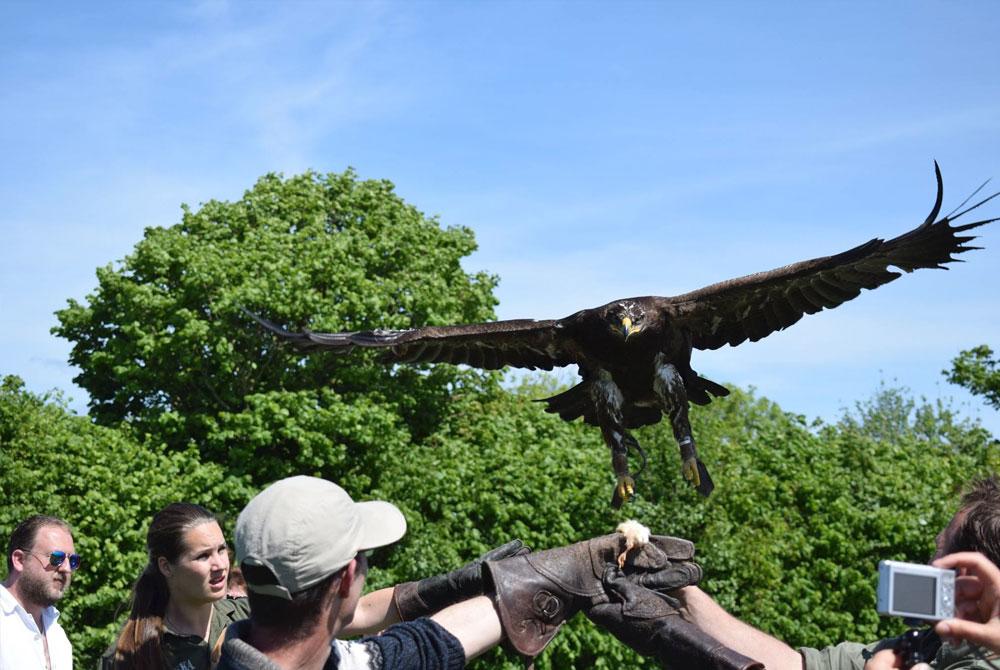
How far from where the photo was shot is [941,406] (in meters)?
36.2

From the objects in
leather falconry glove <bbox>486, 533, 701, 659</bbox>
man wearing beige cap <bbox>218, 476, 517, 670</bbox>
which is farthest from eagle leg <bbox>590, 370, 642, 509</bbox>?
man wearing beige cap <bbox>218, 476, 517, 670</bbox>

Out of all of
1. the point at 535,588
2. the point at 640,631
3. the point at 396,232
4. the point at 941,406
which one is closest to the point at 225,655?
the point at 535,588

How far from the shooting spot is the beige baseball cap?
2.06 meters

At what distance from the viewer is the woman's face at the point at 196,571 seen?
10.8 feet

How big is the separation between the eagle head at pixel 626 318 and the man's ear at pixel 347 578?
2675 mm

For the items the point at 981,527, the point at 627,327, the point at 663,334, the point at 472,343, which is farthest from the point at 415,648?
the point at 472,343

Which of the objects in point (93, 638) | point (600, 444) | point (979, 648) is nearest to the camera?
point (979, 648)

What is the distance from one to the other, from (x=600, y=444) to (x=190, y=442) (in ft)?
20.8

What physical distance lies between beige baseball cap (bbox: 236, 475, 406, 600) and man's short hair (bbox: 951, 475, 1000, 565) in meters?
1.07

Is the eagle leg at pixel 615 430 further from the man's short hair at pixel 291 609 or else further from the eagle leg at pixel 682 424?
the man's short hair at pixel 291 609

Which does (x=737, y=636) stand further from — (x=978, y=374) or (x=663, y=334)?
(x=978, y=374)

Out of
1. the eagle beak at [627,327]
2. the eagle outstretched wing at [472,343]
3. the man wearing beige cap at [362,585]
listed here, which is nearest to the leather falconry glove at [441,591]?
the man wearing beige cap at [362,585]

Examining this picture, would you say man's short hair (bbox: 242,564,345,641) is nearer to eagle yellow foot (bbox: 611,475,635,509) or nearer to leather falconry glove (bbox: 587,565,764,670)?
leather falconry glove (bbox: 587,565,764,670)

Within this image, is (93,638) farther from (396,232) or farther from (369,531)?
(369,531)
